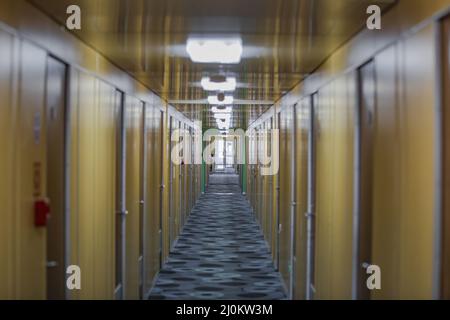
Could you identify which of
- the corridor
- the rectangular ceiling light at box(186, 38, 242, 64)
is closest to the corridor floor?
the corridor

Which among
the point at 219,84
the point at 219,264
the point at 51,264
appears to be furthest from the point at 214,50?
the point at 219,264

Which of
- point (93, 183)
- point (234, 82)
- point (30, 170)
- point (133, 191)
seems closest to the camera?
point (30, 170)

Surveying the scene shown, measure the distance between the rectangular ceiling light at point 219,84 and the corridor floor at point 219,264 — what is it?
93.3 inches

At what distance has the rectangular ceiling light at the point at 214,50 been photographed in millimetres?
4633

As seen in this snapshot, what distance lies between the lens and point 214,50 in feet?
16.5

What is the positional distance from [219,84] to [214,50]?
2680 mm

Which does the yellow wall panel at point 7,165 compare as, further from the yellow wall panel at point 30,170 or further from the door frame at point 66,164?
the door frame at point 66,164

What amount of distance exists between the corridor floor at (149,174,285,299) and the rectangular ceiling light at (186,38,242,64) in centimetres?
268

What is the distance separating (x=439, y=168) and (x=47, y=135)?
2.16m

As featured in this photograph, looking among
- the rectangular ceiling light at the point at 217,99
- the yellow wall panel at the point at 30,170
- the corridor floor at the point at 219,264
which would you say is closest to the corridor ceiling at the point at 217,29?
the yellow wall panel at the point at 30,170

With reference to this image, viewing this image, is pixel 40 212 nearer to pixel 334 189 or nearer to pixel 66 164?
pixel 66 164

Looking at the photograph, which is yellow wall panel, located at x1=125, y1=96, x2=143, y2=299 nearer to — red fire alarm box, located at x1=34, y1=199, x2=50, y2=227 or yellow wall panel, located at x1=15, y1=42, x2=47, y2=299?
yellow wall panel, located at x1=15, y1=42, x2=47, y2=299

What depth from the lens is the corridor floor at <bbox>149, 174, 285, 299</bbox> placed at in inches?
283
